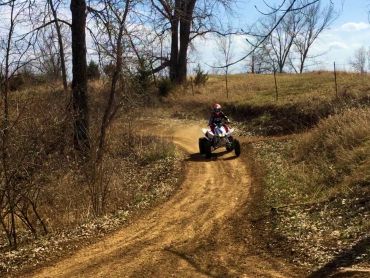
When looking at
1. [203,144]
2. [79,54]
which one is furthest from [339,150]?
[79,54]

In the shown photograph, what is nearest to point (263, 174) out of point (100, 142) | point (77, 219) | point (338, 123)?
point (338, 123)

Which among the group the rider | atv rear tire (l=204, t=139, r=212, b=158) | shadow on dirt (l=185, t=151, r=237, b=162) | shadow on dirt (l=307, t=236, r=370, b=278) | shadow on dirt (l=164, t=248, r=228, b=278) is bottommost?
shadow on dirt (l=164, t=248, r=228, b=278)

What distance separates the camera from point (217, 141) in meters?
16.9

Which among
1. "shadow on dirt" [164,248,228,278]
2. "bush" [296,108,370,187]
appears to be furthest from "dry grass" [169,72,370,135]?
"shadow on dirt" [164,248,228,278]

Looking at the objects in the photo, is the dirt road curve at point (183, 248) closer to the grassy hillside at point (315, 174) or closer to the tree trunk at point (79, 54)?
the grassy hillside at point (315, 174)

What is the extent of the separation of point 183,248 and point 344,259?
98.6 inches

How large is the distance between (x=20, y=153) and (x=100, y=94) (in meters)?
12.7

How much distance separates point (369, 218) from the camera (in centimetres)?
823

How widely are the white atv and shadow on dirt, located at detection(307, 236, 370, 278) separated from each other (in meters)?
9.36

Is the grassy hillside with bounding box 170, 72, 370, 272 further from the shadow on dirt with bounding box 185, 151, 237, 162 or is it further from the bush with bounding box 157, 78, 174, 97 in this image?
the bush with bounding box 157, 78, 174, 97

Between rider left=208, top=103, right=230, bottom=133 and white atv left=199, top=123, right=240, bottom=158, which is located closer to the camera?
white atv left=199, top=123, right=240, bottom=158

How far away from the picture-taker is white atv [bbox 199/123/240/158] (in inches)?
655

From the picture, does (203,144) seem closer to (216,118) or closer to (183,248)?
(216,118)

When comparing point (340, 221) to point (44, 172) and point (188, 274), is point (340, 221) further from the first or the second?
point (44, 172)
